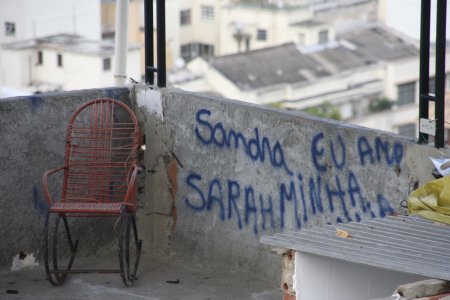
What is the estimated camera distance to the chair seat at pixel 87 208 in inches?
259

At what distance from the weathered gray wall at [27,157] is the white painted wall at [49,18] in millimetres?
38023

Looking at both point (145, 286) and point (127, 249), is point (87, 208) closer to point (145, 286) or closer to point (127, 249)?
point (127, 249)

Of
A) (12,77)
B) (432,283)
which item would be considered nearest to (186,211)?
(432,283)

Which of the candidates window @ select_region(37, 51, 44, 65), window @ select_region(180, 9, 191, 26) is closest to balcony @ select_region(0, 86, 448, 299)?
window @ select_region(37, 51, 44, 65)

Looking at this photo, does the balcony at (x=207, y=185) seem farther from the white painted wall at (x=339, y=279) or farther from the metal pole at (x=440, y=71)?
the white painted wall at (x=339, y=279)

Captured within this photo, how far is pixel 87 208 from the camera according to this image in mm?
6617

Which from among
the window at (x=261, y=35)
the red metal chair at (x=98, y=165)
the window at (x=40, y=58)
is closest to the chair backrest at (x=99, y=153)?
the red metal chair at (x=98, y=165)

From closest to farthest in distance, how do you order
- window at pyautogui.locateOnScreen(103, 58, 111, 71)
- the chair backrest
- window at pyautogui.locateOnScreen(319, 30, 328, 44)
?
the chair backrest < window at pyautogui.locateOnScreen(103, 58, 111, 71) < window at pyautogui.locateOnScreen(319, 30, 328, 44)

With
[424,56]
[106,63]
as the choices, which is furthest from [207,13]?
[424,56]

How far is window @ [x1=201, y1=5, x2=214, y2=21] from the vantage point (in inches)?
2277

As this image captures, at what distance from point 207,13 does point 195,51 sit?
Answer: 6.93 ft

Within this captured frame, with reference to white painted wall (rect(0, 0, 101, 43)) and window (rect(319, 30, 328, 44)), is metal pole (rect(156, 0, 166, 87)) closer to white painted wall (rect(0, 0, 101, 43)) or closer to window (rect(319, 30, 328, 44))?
white painted wall (rect(0, 0, 101, 43))

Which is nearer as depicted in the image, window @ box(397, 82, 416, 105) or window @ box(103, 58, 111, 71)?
window @ box(103, 58, 111, 71)

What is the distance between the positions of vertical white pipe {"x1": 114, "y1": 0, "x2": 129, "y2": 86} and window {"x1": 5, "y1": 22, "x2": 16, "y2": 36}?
1506 inches
